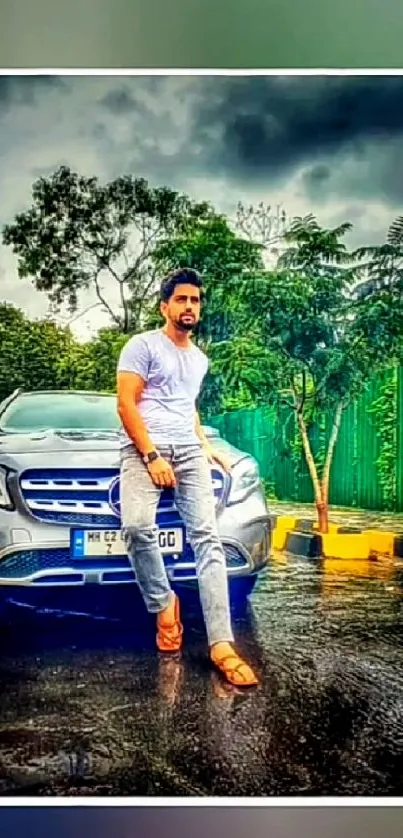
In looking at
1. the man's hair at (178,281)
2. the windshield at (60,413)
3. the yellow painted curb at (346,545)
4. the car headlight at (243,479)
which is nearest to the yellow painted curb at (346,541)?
the yellow painted curb at (346,545)

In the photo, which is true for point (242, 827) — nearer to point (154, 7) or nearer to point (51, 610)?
point (51, 610)

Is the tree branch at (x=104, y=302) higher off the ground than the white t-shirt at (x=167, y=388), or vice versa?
the tree branch at (x=104, y=302)

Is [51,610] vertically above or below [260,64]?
below

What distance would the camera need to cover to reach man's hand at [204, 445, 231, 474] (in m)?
A: 2.29

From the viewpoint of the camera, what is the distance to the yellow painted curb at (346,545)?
230 cm

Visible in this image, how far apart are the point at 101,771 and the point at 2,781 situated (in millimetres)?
246

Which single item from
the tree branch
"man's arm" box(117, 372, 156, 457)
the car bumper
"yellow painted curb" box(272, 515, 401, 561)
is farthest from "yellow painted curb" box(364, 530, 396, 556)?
the tree branch

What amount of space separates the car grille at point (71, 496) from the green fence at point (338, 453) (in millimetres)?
321

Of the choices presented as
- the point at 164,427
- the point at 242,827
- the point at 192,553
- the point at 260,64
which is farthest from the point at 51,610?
the point at 260,64

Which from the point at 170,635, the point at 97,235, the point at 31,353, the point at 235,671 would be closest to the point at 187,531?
the point at 170,635

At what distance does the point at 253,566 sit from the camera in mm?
2283

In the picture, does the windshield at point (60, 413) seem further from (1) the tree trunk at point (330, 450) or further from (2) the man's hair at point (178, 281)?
(1) the tree trunk at point (330, 450)

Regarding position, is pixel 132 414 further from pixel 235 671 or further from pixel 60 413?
pixel 235 671

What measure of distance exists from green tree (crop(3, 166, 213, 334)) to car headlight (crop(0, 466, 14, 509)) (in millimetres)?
449
